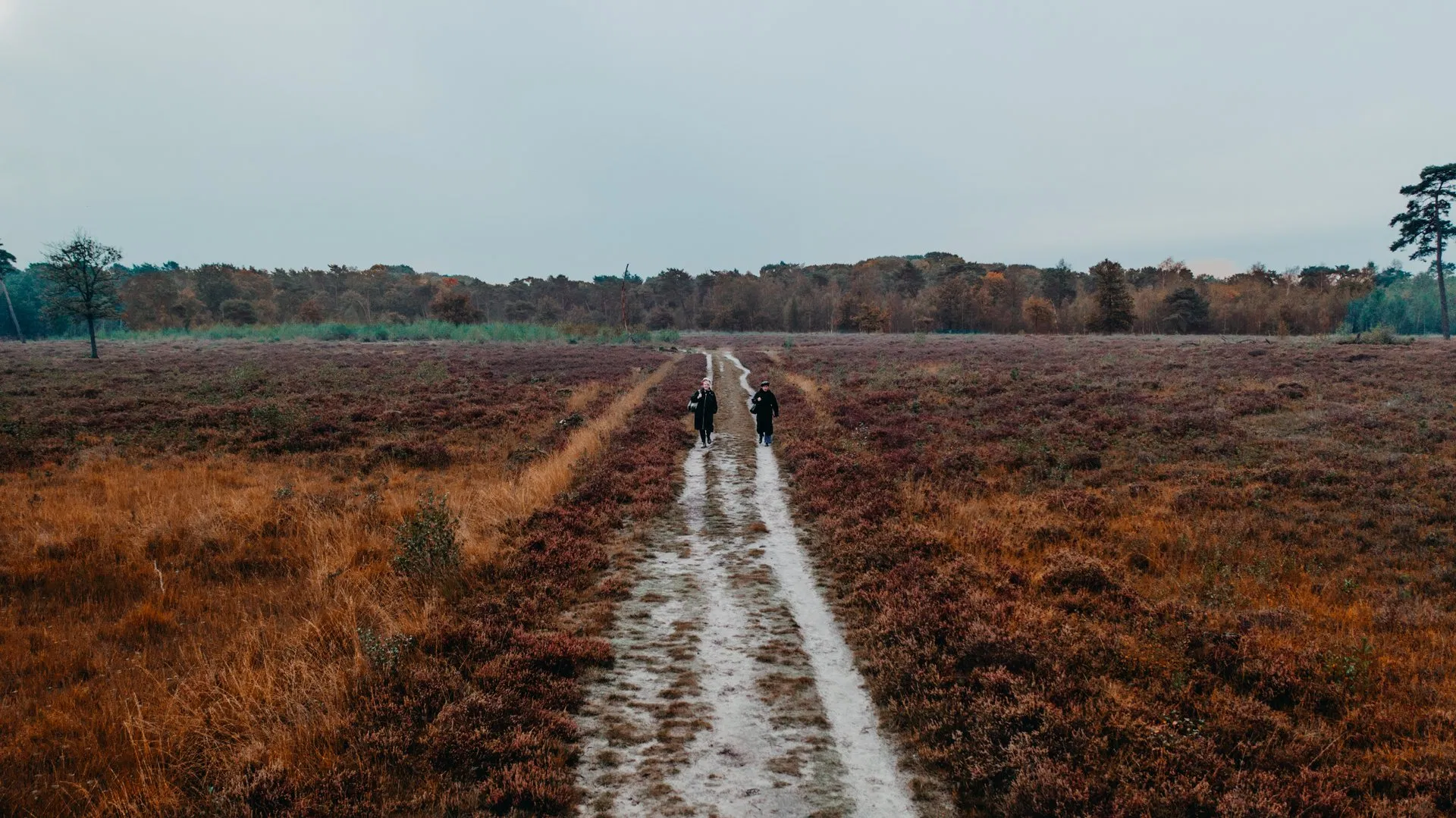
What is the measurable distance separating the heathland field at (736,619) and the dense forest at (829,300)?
2617 inches

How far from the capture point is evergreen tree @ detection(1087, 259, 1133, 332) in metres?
83.4

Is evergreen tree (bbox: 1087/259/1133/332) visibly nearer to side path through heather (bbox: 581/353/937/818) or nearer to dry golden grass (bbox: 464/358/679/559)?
dry golden grass (bbox: 464/358/679/559)

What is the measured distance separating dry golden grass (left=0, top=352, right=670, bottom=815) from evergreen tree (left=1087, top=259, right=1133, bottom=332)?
287 feet

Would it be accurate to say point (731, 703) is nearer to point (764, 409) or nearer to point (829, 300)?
point (764, 409)

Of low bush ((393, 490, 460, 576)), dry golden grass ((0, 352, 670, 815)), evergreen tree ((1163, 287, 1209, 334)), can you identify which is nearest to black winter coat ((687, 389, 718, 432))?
dry golden grass ((0, 352, 670, 815))

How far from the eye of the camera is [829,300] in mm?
124812

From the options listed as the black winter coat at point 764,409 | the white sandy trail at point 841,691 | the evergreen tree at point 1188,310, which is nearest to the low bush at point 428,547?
the white sandy trail at point 841,691

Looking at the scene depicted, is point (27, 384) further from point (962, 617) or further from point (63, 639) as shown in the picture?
point (962, 617)

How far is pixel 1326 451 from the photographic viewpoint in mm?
14539

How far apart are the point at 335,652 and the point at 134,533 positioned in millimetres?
7125

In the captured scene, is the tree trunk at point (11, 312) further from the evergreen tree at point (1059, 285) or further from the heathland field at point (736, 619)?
the evergreen tree at point (1059, 285)

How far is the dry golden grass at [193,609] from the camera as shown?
5.04 metres

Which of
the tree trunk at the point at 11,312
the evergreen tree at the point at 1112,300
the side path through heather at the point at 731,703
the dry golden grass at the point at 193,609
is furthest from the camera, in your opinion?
the evergreen tree at the point at 1112,300

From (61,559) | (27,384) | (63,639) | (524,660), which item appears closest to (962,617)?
(524,660)
